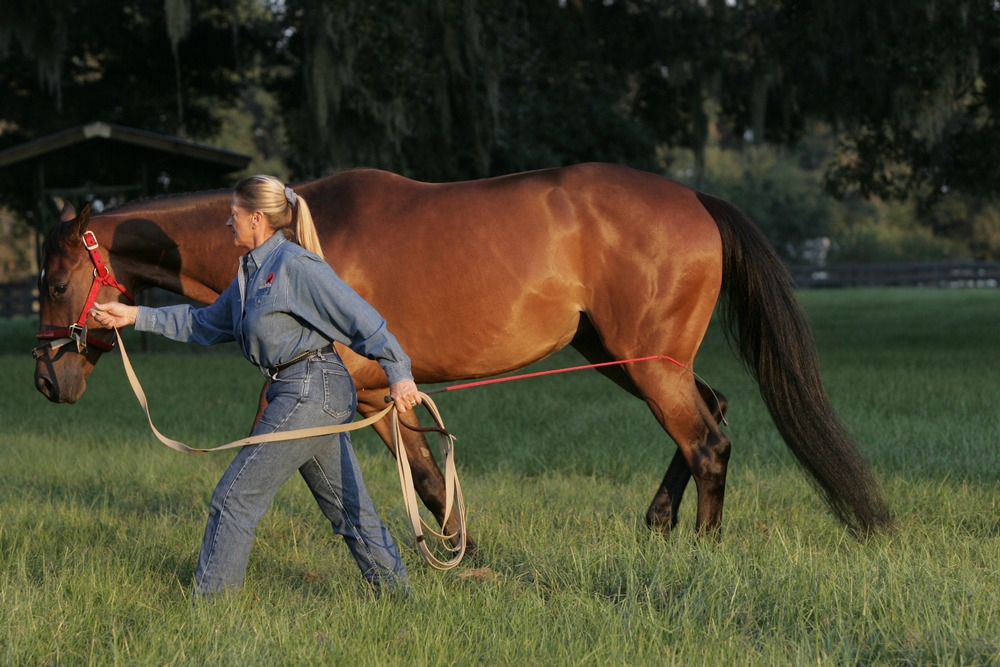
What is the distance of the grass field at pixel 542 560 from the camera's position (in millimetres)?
3496

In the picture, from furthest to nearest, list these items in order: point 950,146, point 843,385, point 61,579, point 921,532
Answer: point 950,146, point 843,385, point 921,532, point 61,579

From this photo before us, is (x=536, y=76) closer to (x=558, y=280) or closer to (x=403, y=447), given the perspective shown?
(x=558, y=280)

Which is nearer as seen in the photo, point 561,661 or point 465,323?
point 561,661

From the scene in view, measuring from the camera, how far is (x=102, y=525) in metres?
5.64

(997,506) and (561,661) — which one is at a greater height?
(561,661)

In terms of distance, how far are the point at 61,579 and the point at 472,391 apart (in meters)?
7.91

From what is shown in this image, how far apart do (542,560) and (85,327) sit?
2239 millimetres

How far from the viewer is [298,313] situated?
12.5 feet

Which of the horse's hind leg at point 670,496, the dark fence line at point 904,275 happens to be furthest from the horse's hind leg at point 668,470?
the dark fence line at point 904,275

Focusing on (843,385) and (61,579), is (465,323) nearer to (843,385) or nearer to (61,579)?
(61,579)

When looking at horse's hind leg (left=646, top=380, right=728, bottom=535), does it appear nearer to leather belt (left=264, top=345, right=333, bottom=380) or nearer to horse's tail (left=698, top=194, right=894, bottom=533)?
horse's tail (left=698, top=194, right=894, bottom=533)

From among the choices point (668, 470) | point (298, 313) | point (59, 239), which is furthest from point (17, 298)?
point (298, 313)

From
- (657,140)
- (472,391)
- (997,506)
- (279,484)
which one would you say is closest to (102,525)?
(279,484)

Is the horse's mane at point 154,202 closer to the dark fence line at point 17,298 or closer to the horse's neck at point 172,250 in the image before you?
the horse's neck at point 172,250
